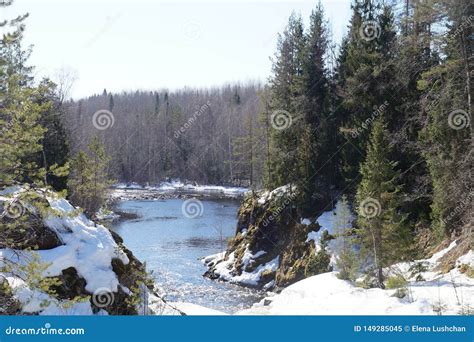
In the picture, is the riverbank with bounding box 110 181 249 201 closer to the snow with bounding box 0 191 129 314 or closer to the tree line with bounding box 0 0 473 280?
the tree line with bounding box 0 0 473 280

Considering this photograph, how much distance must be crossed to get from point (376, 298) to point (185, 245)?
2096 centimetres

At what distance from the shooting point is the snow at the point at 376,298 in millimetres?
10367

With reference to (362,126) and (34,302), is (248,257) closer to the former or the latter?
(362,126)

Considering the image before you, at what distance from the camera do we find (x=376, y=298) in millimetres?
12516

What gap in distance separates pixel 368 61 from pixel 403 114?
→ 12.6 feet

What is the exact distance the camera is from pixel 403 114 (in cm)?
2438

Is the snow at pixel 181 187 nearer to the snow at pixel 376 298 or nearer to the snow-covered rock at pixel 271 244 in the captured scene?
the snow-covered rock at pixel 271 244

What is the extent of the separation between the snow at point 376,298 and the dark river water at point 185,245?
4.77 meters

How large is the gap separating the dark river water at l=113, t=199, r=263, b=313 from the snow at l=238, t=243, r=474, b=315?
15.7ft

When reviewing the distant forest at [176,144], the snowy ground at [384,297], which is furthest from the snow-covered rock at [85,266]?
the distant forest at [176,144]

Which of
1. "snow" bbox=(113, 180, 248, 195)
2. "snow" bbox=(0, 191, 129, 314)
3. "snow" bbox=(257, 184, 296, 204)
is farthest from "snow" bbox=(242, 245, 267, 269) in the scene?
"snow" bbox=(113, 180, 248, 195)

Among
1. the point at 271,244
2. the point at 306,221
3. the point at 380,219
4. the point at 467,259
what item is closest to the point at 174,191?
the point at 271,244

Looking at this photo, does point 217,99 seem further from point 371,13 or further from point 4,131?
point 4,131

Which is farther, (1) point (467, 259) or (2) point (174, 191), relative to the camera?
(2) point (174, 191)
